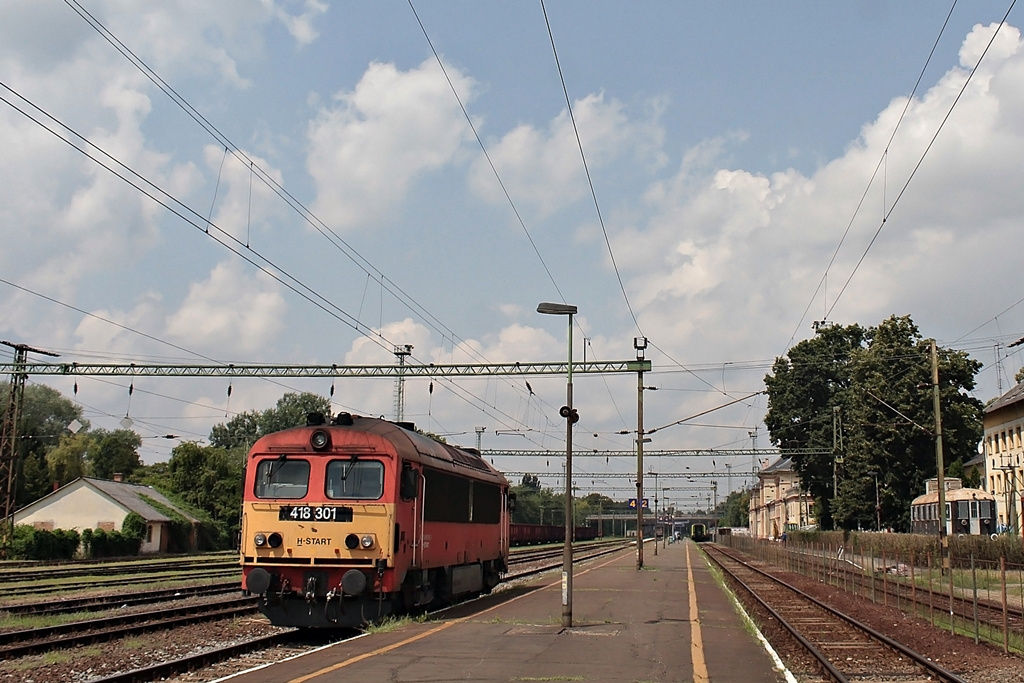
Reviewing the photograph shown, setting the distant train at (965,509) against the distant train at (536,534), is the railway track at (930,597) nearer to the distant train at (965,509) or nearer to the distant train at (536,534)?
the distant train at (965,509)

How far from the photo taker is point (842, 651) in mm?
15977

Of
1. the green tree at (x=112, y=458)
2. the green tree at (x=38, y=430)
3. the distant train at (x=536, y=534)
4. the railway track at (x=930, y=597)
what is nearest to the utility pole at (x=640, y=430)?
the railway track at (x=930, y=597)

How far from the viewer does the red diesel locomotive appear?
16062 mm

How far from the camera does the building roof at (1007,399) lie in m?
55.1

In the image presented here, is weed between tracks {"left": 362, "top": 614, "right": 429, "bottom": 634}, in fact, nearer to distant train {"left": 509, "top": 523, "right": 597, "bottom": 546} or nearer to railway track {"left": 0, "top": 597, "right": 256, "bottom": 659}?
railway track {"left": 0, "top": 597, "right": 256, "bottom": 659}

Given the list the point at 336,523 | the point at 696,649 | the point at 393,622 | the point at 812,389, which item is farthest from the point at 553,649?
the point at 812,389

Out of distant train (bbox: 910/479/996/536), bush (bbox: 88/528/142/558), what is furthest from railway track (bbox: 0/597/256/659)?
distant train (bbox: 910/479/996/536)

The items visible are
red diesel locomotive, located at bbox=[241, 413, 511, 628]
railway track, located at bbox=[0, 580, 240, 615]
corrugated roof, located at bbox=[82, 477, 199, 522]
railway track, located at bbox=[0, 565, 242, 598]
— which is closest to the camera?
red diesel locomotive, located at bbox=[241, 413, 511, 628]

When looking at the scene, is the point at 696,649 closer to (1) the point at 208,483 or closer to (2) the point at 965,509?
(2) the point at 965,509

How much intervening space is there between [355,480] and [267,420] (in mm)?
111766

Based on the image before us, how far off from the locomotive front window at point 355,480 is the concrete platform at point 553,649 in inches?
93.3

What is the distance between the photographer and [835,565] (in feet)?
109

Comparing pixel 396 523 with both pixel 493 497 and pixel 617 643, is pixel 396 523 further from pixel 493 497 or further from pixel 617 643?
pixel 493 497

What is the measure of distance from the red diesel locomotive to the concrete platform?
0.87 meters
